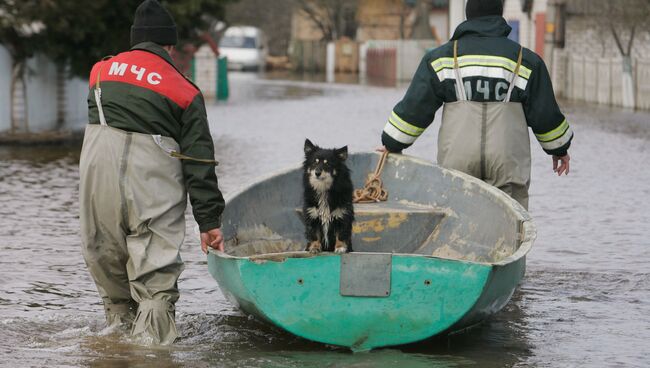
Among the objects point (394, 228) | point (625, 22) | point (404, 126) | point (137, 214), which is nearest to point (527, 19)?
point (625, 22)

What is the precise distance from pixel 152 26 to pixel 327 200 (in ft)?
4.88

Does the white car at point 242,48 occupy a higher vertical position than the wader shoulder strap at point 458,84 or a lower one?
lower

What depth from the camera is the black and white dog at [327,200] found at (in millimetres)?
8023

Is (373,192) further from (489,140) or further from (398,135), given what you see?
(489,140)

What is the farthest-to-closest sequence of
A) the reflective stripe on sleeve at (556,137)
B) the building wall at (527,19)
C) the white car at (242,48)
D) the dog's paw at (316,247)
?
the white car at (242,48) → the building wall at (527,19) → the reflective stripe on sleeve at (556,137) → the dog's paw at (316,247)

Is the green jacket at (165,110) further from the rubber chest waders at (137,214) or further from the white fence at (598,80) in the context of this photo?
the white fence at (598,80)

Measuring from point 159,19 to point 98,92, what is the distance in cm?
50

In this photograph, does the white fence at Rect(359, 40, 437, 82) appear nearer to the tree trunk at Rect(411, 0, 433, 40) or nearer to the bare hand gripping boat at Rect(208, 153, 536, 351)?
the tree trunk at Rect(411, 0, 433, 40)

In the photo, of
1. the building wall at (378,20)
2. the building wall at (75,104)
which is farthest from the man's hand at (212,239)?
the building wall at (378,20)

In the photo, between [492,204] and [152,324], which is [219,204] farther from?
[492,204]

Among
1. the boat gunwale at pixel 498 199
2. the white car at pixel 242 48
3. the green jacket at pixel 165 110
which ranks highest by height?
the green jacket at pixel 165 110

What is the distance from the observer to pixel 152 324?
7348 mm

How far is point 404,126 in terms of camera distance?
908cm

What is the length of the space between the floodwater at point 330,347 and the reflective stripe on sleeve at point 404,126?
128cm
